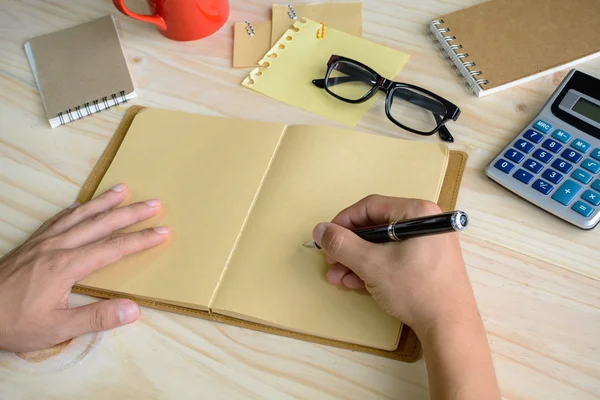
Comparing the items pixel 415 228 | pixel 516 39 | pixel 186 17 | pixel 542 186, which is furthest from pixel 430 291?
pixel 186 17

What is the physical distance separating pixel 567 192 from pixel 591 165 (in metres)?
0.05

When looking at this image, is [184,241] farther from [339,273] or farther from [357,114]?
[357,114]

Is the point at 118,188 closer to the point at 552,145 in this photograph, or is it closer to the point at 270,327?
the point at 270,327

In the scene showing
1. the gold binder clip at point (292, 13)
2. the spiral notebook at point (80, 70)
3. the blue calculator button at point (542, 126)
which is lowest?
the spiral notebook at point (80, 70)

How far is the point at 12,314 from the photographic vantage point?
593 mm

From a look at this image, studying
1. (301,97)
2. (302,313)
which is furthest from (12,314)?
(301,97)

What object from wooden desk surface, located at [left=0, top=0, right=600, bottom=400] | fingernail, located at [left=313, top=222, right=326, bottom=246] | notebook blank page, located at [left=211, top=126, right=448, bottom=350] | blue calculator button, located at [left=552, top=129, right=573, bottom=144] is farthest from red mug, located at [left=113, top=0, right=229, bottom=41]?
blue calculator button, located at [left=552, top=129, right=573, bottom=144]

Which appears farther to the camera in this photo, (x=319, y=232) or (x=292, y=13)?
(x=292, y=13)

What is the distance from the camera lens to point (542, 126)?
0.68 m

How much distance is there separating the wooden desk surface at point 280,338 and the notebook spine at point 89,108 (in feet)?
0.03

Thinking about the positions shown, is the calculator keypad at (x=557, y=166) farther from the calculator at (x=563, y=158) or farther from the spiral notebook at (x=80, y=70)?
the spiral notebook at (x=80, y=70)

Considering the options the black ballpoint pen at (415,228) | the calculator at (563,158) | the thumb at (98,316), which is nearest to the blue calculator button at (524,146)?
the calculator at (563,158)

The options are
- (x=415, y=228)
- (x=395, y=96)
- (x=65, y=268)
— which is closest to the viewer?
(x=415, y=228)

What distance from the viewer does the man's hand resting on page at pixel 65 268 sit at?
1.94 ft
